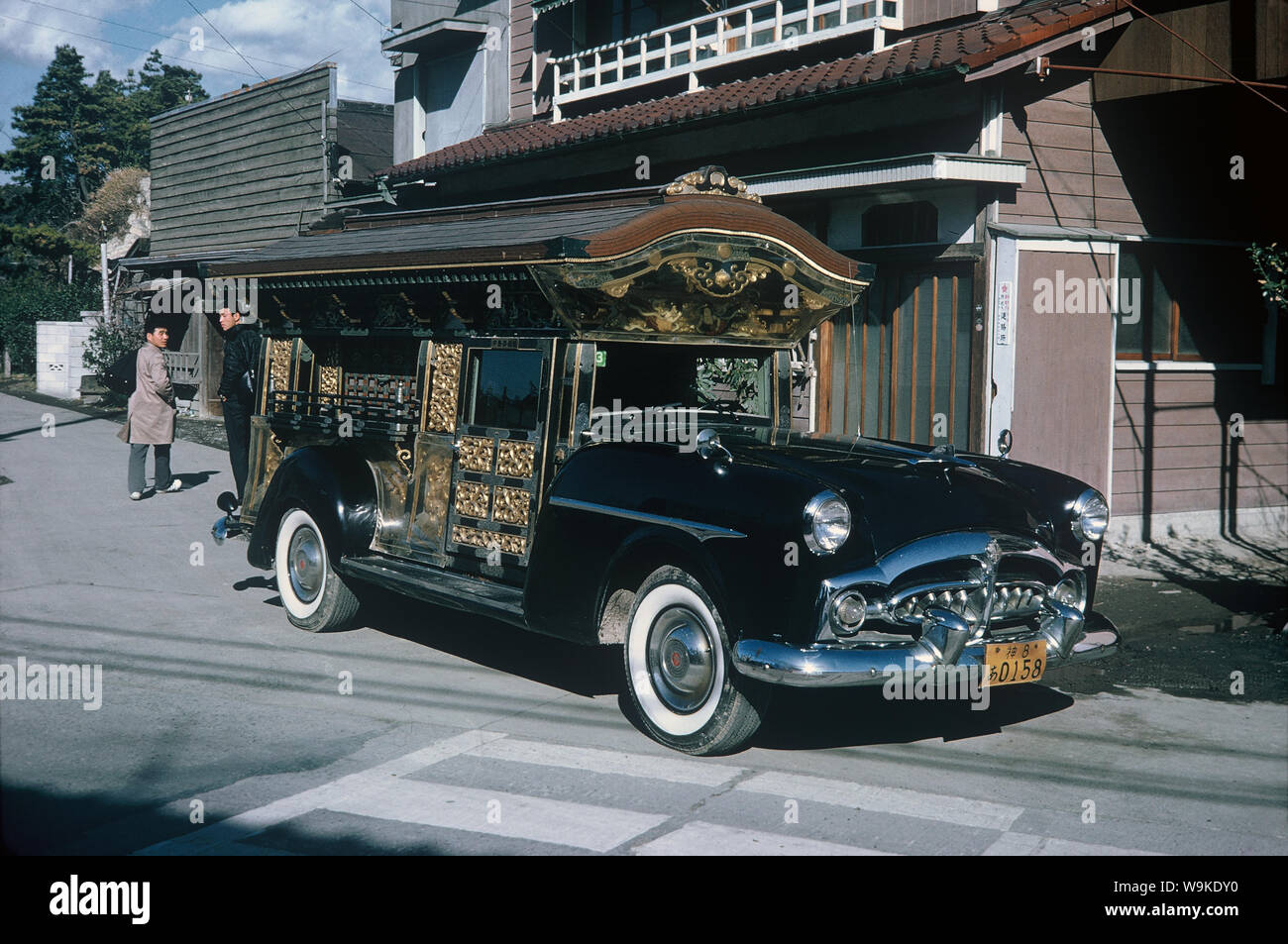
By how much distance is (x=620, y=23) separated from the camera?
17.4 meters

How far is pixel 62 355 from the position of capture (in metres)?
27.1

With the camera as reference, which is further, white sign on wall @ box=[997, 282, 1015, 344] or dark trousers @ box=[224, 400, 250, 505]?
dark trousers @ box=[224, 400, 250, 505]

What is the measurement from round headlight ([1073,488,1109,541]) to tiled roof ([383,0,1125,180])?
16.3ft

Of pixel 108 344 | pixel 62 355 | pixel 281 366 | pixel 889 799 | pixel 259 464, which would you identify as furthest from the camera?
pixel 62 355

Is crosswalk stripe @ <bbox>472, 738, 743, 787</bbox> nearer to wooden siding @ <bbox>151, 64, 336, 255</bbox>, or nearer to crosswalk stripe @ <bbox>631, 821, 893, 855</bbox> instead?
crosswalk stripe @ <bbox>631, 821, 893, 855</bbox>

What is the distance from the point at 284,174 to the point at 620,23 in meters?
7.90

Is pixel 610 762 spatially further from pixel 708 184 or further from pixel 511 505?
pixel 708 184

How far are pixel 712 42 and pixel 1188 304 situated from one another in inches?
241

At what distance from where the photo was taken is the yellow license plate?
543 cm

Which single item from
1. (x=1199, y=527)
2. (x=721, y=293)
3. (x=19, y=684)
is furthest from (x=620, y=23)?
(x=19, y=684)
